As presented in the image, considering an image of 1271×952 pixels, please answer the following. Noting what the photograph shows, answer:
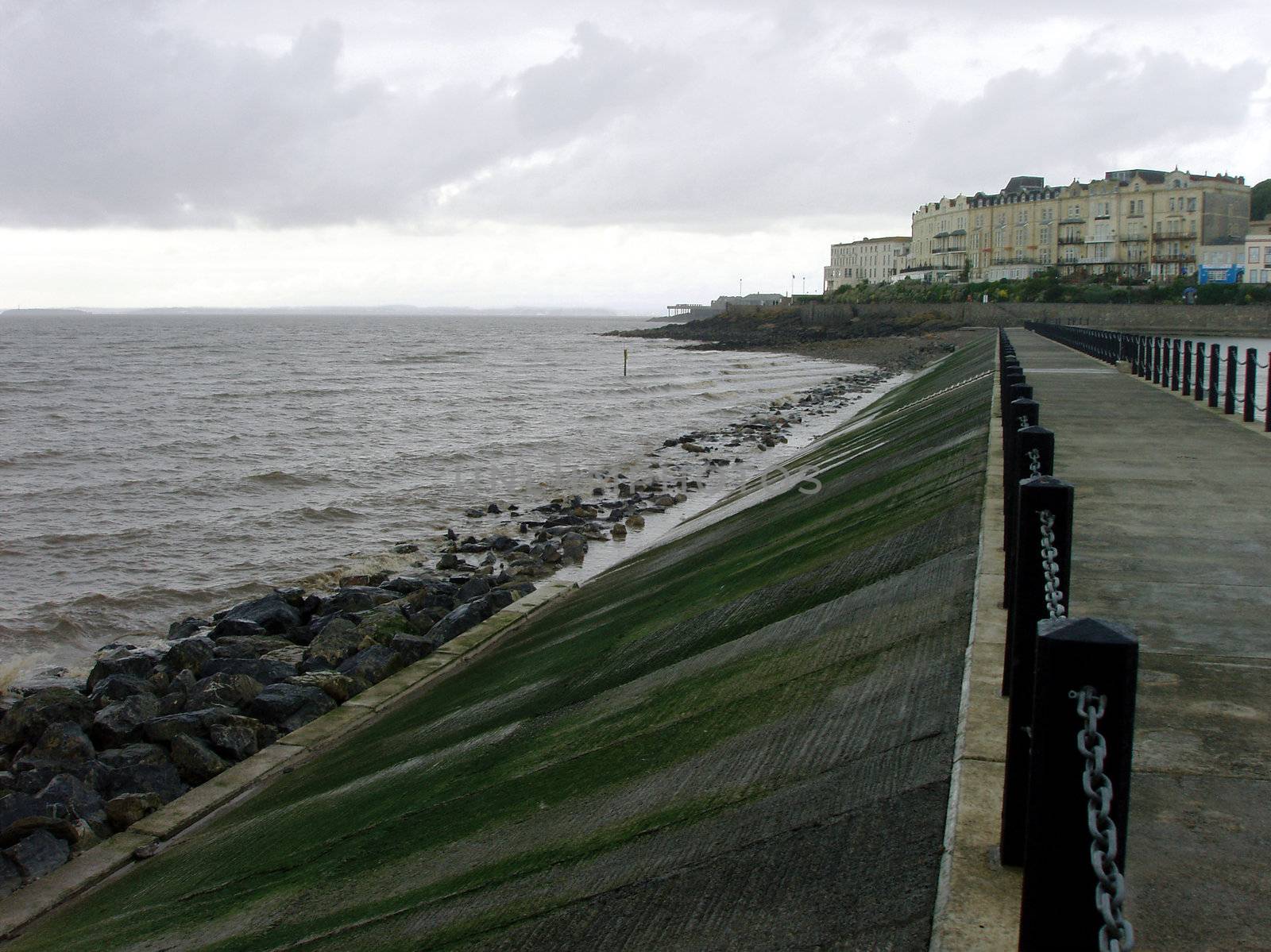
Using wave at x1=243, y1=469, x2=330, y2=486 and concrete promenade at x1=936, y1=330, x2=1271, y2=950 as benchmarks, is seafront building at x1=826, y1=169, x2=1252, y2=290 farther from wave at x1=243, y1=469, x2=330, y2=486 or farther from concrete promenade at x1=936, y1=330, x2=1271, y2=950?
concrete promenade at x1=936, y1=330, x2=1271, y2=950

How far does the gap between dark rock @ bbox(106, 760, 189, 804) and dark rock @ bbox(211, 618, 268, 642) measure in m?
3.90

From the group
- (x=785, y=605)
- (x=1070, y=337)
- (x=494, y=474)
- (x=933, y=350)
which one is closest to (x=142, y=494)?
(x=494, y=474)

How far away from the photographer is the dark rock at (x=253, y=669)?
9.84 meters

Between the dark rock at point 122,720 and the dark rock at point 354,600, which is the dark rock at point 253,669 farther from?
the dark rock at point 354,600

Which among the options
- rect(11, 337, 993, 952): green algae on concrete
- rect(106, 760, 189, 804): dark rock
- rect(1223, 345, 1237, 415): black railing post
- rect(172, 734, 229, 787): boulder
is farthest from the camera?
rect(1223, 345, 1237, 415): black railing post

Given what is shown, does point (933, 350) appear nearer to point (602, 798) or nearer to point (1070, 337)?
point (1070, 337)

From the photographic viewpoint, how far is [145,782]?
7594 millimetres

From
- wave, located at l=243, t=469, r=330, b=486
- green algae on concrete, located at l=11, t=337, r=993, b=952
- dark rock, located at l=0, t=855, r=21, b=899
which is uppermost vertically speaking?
green algae on concrete, located at l=11, t=337, r=993, b=952

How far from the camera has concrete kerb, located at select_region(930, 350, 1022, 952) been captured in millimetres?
2605

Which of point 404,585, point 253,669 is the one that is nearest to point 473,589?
point 404,585

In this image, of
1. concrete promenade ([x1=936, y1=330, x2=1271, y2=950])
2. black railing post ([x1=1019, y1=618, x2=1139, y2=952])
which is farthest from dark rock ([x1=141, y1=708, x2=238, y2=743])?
black railing post ([x1=1019, y1=618, x2=1139, y2=952])

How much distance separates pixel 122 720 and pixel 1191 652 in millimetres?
7765

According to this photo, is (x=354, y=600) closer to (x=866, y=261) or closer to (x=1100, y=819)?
(x=1100, y=819)

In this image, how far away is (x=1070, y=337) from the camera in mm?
35125
